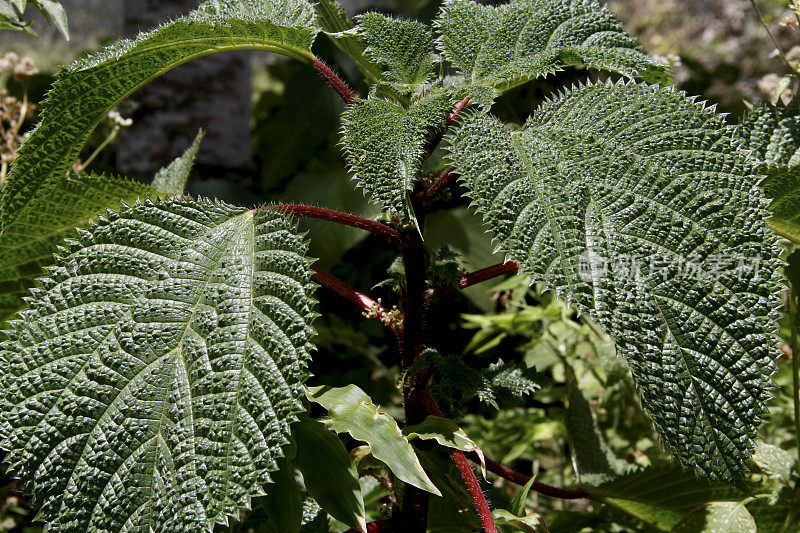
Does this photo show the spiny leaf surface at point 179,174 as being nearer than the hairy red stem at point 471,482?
No

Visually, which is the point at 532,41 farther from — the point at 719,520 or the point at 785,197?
the point at 719,520

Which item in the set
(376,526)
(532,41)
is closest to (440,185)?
(532,41)

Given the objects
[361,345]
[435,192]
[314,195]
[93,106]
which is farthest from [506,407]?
[93,106]

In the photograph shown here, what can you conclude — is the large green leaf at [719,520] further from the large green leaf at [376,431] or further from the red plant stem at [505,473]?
the large green leaf at [376,431]

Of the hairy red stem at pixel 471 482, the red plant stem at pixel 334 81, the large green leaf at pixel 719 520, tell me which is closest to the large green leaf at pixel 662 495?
the large green leaf at pixel 719 520

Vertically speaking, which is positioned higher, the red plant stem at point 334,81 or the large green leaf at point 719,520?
the red plant stem at point 334,81
